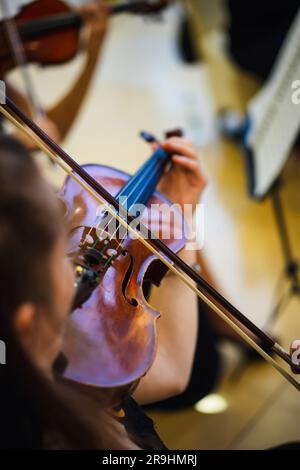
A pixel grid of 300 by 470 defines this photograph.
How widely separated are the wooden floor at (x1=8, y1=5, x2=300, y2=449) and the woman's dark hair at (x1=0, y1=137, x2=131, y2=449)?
16 cm

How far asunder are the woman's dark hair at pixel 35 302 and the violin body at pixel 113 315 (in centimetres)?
3

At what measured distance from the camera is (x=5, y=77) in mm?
1200

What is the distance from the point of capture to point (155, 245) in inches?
24.9

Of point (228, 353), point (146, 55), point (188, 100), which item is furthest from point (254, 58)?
point (228, 353)

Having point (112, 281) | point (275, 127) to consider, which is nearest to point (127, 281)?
point (112, 281)

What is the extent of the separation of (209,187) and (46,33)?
786mm

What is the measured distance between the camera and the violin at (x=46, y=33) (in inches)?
48.1

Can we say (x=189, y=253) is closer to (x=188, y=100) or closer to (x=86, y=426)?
(x=86, y=426)

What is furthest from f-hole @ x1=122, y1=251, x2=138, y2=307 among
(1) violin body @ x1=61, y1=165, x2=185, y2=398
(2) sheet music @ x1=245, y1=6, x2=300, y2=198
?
(2) sheet music @ x1=245, y1=6, x2=300, y2=198

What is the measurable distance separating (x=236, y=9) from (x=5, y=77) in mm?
1103

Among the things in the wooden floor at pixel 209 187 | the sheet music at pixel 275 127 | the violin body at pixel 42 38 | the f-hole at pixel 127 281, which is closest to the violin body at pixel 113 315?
the f-hole at pixel 127 281

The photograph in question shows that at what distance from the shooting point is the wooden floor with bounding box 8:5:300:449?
40.3 inches

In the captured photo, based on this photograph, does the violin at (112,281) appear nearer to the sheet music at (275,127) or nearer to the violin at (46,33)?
the sheet music at (275,127)

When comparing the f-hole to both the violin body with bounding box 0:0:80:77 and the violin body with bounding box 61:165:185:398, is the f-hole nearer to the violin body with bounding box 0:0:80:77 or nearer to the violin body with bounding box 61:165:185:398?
the violin body with bounding box 61:165:185:398
